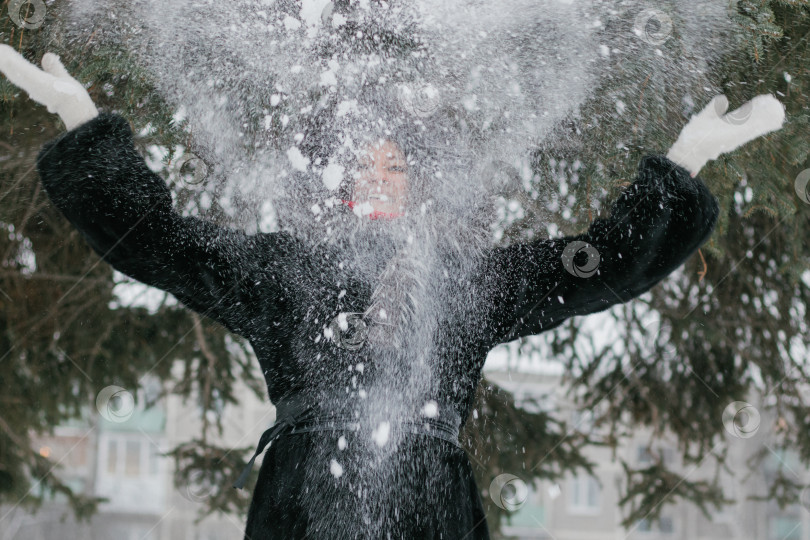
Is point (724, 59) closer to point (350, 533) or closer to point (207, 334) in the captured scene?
point (350, 533)

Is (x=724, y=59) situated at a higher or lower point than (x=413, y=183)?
higher

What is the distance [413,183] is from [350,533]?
0.91m

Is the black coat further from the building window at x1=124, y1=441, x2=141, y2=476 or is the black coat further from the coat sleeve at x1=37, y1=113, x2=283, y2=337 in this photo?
the building window at x1=124, y1=441, x2=141, y2=476

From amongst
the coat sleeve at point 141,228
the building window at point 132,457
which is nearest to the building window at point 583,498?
the building window at point 132,457

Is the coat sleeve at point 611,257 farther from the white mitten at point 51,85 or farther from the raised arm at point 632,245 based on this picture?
the white mitten at point 51,85

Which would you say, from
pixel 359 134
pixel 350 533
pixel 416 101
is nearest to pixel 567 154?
pixel 416 101

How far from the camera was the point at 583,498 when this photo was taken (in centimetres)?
1669

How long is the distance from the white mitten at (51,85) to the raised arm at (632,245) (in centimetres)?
97

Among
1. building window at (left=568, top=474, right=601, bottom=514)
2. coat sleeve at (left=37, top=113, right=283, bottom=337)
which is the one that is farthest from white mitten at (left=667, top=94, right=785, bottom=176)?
building window at (left=568, top=474, right=601, bottom=514)

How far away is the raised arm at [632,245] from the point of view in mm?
1651

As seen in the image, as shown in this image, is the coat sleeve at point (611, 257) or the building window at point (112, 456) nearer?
the coat sleeve at point (611, 257)

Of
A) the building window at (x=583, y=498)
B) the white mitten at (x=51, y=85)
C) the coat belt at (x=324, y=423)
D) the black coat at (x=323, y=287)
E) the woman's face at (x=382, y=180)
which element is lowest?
the building window at (x=583, y=498)

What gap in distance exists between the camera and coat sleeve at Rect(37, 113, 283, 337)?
5.30 feet

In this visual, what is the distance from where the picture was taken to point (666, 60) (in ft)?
7.27
